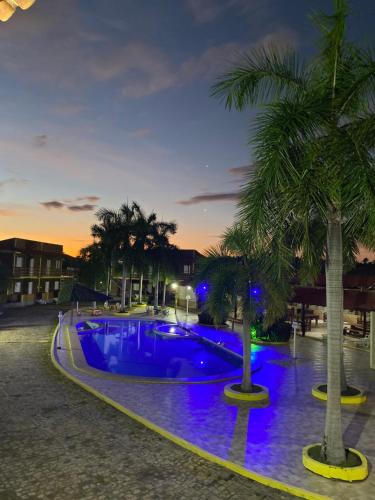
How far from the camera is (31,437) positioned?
8.37 meters

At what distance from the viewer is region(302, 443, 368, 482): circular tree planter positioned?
6812 millimetres

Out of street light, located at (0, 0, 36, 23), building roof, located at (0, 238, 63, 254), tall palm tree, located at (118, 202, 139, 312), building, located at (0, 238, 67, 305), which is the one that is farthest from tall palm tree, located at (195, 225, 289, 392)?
building roof, located at (0, 238, 63, 254)

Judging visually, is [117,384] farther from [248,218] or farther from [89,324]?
[89,324]

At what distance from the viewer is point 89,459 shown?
24.3ft

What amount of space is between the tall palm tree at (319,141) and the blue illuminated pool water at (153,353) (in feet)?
27.2

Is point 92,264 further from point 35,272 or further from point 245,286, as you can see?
point 245,286

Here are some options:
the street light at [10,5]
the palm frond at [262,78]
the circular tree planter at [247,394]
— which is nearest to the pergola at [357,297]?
the circular tree planter at [247,394]

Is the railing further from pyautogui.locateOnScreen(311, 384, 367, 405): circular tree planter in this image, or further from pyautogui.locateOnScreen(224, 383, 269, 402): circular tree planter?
pyautogui.locateOnScreen(311, 384, 367, 405): circular tree planter

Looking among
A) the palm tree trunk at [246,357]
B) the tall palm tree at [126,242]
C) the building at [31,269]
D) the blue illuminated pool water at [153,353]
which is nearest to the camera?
the palm tree trunk at [246,357]

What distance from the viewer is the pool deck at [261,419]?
7.00 m

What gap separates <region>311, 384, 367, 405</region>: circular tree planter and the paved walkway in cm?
551

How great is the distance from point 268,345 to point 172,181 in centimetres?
1592

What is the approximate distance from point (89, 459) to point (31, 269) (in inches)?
1610

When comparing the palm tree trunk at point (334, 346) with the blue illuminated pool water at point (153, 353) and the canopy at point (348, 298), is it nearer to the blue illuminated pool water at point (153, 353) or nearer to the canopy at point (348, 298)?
the blue illuminated pool water at point (153, 353)
